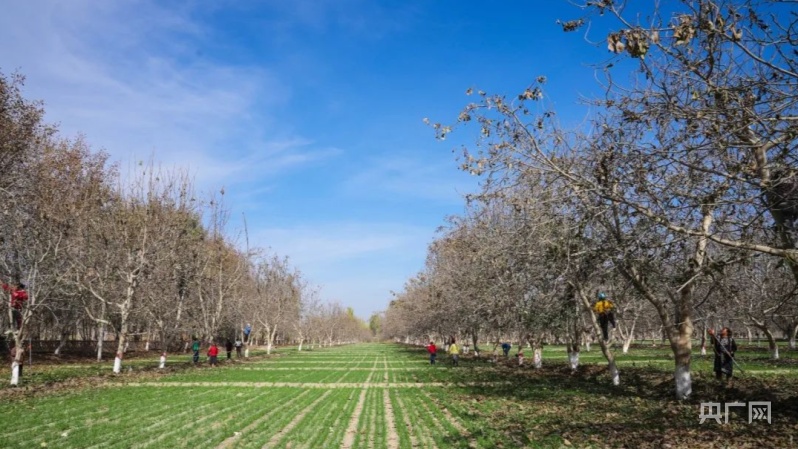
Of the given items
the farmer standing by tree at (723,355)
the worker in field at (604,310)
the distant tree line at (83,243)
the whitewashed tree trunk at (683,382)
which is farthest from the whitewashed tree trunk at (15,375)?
the farmer standing by tree at (723,355)

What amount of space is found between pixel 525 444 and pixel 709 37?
8.03 meters

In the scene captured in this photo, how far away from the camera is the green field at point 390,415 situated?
11.2 meters

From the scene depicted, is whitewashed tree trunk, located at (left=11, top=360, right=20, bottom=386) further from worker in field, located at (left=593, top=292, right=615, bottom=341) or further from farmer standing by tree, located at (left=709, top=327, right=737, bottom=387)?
farmer standing by tree, located at (left=709, top=327, right=737, bottom=387)

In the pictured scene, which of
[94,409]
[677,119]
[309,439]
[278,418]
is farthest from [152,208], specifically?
[677,119]

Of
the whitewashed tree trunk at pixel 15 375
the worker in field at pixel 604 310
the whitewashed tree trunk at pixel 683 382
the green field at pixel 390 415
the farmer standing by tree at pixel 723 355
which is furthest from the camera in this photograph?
the whitewashed tree trunk at pixel 15 375

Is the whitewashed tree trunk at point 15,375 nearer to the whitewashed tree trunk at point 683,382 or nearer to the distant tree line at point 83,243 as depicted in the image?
the distant tree line at point 83,243

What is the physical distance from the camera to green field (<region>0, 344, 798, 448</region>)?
11242 mm

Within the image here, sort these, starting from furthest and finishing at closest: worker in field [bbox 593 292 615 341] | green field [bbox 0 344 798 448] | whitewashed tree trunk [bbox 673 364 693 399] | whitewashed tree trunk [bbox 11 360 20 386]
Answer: whitewashed tree trunk [bbox 11 360 20 386]
worker in field [bbox 593 292 615 341]
whitewashed tree trunk [bbox 673 364 693 399]
green field [bbox 0 344 798 448]

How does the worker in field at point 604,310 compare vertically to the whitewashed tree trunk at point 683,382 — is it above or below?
above

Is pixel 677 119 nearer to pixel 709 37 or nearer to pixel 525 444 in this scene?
pixel 709 37

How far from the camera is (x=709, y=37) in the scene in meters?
7.19

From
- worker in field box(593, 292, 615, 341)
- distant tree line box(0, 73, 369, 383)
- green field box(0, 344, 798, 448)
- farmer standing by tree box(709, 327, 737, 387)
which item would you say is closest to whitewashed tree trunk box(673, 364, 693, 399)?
green field box(0, 344, 798, 448)

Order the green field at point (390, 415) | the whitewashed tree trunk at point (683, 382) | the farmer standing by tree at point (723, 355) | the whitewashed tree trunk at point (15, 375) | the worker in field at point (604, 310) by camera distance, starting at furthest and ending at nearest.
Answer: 1. the whitewashed tree trunk at point (15, 375)
2. the farmer standing by tree at point (723, 355)
3. the worker in field at point (604, 310)
4. the whitewashed tree trunk at point (683, 382)
5. the green field at point (390, 415)

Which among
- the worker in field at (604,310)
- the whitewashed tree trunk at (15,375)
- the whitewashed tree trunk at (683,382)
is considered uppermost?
the worker in field at (604,310)
